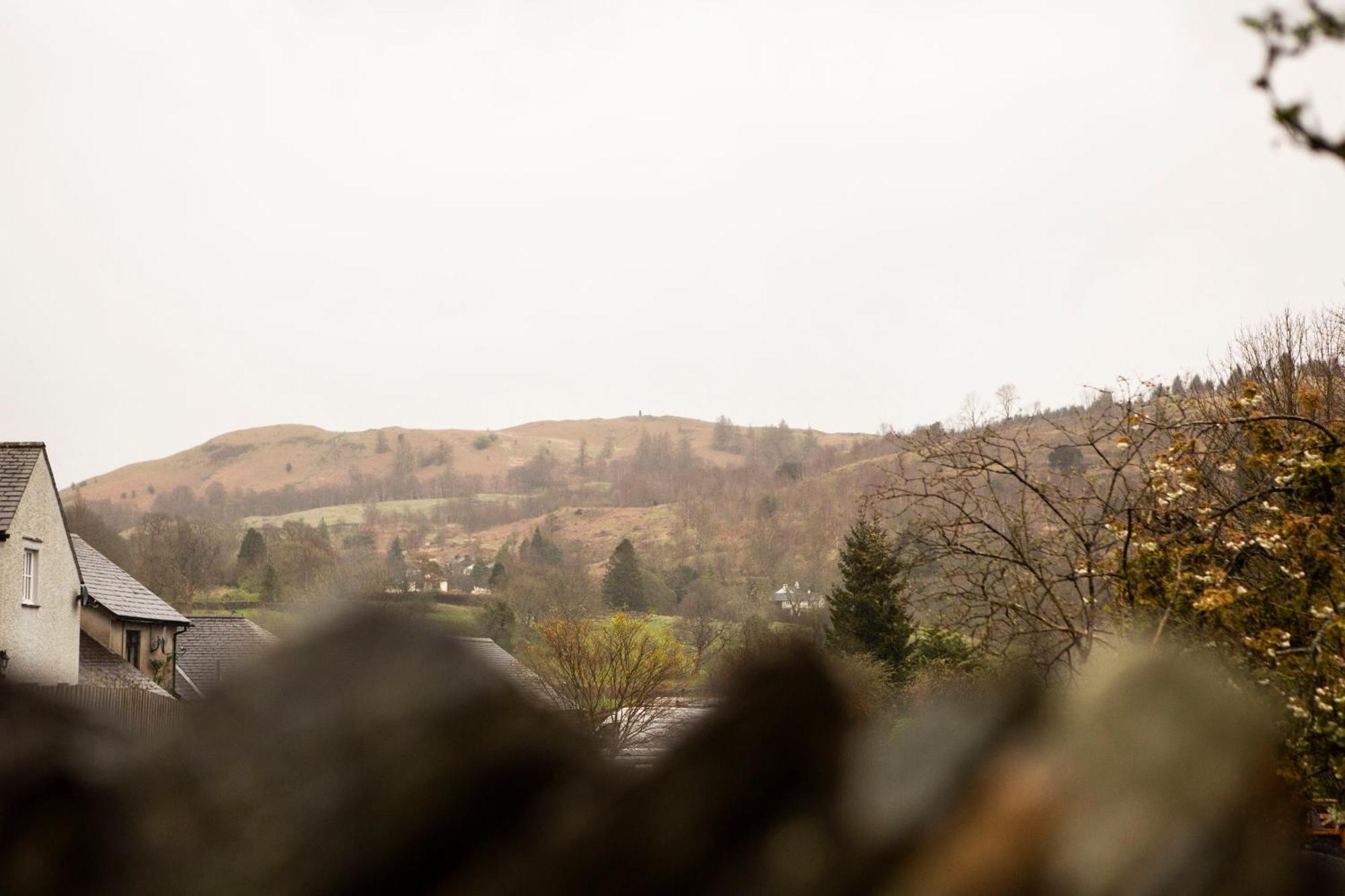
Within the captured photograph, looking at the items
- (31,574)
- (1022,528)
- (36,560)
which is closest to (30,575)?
(31,574)

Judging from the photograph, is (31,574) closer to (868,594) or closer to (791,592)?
(868,594)

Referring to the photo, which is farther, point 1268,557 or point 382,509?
point 382,509

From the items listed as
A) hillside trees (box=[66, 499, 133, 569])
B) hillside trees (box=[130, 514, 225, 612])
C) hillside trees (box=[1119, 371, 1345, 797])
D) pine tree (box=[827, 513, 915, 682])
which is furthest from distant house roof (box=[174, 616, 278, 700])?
hillside trees (box=[66, 499, 133, 569])

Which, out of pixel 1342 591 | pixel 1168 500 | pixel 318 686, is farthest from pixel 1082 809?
pixel 1168 500

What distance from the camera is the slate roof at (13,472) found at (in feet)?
91.2

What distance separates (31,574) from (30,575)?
0.03 meters

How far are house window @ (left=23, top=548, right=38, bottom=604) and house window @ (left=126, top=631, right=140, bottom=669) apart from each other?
6655 millimetres

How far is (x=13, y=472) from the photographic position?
28750 mm

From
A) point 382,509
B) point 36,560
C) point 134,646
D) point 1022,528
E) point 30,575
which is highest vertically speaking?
point 1022,528

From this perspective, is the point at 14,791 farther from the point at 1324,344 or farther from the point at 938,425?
the point at 1324,344

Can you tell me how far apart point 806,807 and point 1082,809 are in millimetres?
145

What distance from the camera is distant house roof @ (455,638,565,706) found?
64 centimetres

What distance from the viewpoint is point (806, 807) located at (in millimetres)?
616

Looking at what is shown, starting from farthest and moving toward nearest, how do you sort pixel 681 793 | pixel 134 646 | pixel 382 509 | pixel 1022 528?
pixel 382 509, pixel 134 646, pixel 1022 528, pixel 681 793
